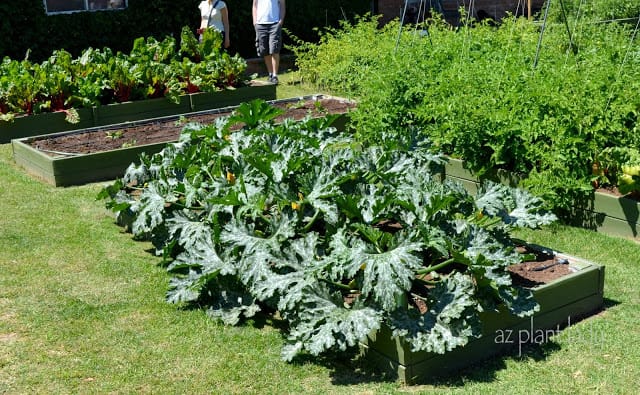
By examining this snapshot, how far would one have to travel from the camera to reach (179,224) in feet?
17.8

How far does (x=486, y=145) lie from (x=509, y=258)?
8.76ft

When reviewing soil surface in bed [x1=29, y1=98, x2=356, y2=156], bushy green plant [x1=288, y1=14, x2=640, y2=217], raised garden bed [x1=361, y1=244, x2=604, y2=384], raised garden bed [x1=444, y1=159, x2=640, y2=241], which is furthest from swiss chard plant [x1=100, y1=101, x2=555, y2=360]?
soil surface in bed [x1=29, y1=98, x2=356, y2=156]

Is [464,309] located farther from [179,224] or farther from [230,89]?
[230,89]

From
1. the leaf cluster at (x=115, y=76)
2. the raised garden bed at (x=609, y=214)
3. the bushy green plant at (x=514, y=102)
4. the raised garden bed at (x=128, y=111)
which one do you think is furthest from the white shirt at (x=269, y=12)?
the raised garden bed at (x=609, y=214)

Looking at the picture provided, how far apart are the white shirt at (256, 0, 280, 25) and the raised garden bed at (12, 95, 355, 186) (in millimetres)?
2558

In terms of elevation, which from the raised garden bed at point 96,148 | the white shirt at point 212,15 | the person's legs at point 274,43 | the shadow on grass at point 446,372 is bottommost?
the shadow on grass at point 446,372

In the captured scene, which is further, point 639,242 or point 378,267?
point 639,242

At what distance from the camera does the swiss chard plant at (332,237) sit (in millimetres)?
4211

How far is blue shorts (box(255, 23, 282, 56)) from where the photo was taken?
40.7 ft

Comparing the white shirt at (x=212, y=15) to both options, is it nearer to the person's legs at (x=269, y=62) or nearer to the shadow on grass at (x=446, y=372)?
the person's legs at (x=269, y=62)

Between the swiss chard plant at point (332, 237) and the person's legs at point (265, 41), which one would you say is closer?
the swiss chard plant at point (332, 237)

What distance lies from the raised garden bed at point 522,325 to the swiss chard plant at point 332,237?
132mm

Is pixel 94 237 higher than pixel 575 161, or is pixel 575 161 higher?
pixel 575 161

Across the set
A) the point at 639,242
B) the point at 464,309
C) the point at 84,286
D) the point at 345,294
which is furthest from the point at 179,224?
the point at 639,242
